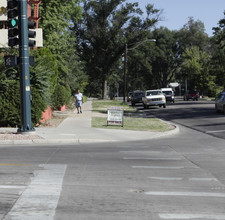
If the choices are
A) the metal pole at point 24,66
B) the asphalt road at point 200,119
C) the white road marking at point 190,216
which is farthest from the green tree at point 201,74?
the white road marking at point 190,216

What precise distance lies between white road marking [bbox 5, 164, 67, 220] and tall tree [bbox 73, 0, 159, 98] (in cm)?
6131

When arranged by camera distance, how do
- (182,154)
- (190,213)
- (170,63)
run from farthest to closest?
(170,63), (182,154), (190,213)

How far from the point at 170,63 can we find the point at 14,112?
3082 inches

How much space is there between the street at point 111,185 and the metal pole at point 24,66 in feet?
13.0

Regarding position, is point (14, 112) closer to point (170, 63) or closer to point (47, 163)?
point (47, 163)

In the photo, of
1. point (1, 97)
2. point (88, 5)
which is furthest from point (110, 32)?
point (1, 97)

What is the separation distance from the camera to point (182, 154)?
11.4 meters

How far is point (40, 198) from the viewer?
19.7ft

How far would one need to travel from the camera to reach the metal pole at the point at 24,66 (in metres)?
14.9

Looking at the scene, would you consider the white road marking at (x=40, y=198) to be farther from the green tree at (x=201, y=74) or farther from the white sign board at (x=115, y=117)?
the green tree at (x=201, y=74)

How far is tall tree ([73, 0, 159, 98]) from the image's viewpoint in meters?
69.6

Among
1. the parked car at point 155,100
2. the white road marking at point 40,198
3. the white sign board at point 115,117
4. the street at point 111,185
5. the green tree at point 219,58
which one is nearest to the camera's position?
the white road marking at point 40,198

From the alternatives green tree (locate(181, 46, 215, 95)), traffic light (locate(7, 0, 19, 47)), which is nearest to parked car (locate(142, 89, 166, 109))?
traffic light (locate(7, 0, 19, 47))

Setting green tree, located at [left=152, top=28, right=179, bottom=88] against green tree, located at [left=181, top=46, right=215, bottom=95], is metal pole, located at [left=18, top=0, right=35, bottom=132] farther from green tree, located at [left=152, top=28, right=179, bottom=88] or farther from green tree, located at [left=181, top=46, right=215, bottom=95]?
green tree, located at [left=152, top=28, right=179, bottom=88]
